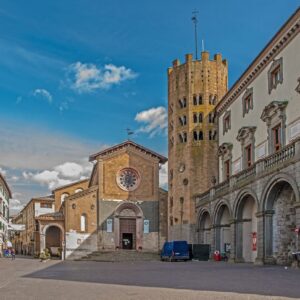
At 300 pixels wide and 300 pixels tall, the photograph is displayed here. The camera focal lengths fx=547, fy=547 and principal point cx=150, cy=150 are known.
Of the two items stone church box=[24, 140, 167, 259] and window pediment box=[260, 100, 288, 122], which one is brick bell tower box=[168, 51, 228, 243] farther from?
window pediment box=[260, 100, 288, 122]

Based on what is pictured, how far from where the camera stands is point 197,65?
5853 cm

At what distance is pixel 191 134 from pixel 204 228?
11.9m

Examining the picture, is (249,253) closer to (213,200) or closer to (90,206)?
(213,200)

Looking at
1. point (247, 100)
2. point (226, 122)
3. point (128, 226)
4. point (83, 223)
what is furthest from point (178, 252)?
point (83, 223)

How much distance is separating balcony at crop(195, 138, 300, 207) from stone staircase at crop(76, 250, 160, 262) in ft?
49.1

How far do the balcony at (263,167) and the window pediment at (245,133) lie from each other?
11.3 feet

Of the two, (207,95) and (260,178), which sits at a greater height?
(207,95)

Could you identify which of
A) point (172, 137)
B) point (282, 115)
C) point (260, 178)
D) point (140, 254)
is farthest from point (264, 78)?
point (140, 254)

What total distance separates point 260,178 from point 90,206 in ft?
107

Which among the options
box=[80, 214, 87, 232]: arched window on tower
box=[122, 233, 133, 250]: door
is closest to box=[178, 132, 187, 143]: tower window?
box=[122, 233, 133, 250]: door

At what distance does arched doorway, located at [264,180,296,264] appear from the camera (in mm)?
29312

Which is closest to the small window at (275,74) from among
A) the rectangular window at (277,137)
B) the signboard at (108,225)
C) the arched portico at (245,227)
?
the rectangular window at (277,137)

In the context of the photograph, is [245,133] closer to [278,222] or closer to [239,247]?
[239,247]

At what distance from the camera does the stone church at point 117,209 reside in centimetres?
6003
